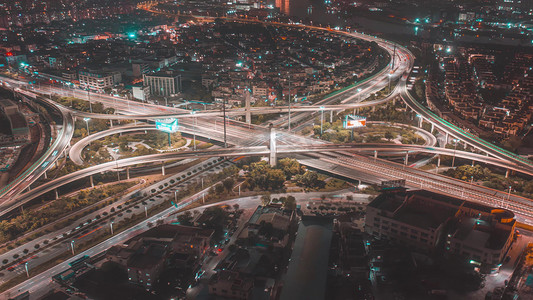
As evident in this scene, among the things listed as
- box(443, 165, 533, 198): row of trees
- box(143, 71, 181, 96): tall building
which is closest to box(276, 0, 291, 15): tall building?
box(143, 71, 181, 96): tall building

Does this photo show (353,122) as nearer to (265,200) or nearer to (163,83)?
(265,200)

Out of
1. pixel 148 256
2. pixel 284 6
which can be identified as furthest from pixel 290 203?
pixel 284 6

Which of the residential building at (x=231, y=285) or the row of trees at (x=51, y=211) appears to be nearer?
the residential building at (x=231, y=285)

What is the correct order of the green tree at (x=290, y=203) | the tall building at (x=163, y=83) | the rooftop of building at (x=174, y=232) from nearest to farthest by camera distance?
the rooftop of building at (x=174, y=232) → the green tree at (x=290, y=203) → the tall building at (x=163, y=83)

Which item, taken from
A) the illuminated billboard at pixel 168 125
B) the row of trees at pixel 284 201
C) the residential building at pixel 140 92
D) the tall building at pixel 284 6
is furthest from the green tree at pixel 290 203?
the tall building at pixel 284 6

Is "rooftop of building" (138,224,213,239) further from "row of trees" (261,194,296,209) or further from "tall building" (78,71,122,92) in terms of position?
"tall building" (78,71,122,92)

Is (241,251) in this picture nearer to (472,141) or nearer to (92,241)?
(92,241)

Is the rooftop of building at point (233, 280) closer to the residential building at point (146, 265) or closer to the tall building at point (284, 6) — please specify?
the residential building at point (146, 265)
